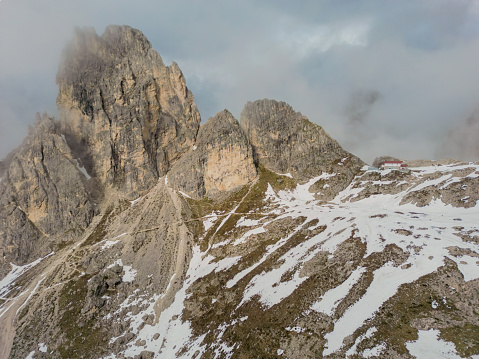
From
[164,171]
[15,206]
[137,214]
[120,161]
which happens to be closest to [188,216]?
[137,214]

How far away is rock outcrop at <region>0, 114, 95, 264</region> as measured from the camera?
96.6 m

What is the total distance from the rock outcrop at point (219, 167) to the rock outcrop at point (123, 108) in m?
14.3

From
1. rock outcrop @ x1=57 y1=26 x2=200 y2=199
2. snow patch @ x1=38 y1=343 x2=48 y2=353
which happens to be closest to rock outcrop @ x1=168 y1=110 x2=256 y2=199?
rock outcrop @ x1=57 y1=26 x2=200 y2=199

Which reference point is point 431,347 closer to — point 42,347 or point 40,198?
point 42,347

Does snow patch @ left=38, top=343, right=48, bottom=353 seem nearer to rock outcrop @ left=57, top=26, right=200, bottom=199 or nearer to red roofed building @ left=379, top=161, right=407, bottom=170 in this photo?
rock outcrop @ left=57, top=26, right=200, bottom=199

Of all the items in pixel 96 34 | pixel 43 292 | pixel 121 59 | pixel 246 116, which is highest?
pixel 96 34

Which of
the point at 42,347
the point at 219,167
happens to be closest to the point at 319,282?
the point at 42,347

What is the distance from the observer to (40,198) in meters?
104

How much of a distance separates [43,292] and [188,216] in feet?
145

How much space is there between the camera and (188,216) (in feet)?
311

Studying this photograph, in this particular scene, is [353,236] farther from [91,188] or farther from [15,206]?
[15,206]

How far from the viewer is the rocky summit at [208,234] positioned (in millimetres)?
36625

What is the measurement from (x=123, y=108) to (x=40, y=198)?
47.1 m

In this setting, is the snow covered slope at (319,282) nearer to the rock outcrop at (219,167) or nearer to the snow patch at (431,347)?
the snow patch at (431,347)
